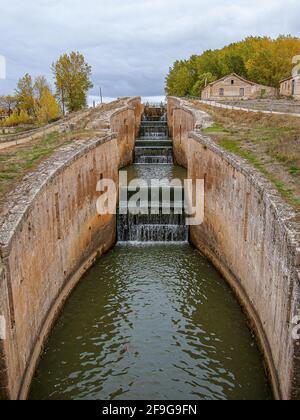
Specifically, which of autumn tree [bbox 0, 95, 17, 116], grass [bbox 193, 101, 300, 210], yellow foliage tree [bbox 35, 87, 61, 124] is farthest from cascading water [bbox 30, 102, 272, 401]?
autumn tree [bbox 0, 95, 17, 116]

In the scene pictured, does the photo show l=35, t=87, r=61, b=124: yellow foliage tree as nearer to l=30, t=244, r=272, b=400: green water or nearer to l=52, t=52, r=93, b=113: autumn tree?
l=52, t=52, r=93, b=113: autumn tree

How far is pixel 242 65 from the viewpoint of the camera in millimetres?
58906

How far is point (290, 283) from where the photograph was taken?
23.9 ft

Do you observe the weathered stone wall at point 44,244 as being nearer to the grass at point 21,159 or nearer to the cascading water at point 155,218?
the grass at point 21,159

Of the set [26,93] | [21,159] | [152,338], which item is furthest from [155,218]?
[26,93]

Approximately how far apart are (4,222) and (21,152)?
8549mm

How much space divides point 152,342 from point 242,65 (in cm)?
5511

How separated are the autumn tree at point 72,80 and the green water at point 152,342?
121 ft

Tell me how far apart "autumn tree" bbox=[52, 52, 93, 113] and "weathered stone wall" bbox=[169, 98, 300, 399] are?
33.3 m

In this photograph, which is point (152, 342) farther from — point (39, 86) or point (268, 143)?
point (39, 86)

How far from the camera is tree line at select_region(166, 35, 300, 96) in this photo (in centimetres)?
5278

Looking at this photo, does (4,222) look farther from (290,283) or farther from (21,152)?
(21,152)

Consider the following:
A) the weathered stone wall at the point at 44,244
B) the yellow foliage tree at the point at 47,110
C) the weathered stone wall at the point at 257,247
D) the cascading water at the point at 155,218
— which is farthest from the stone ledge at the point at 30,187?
the yellow foliage tree at the point at 47,110
